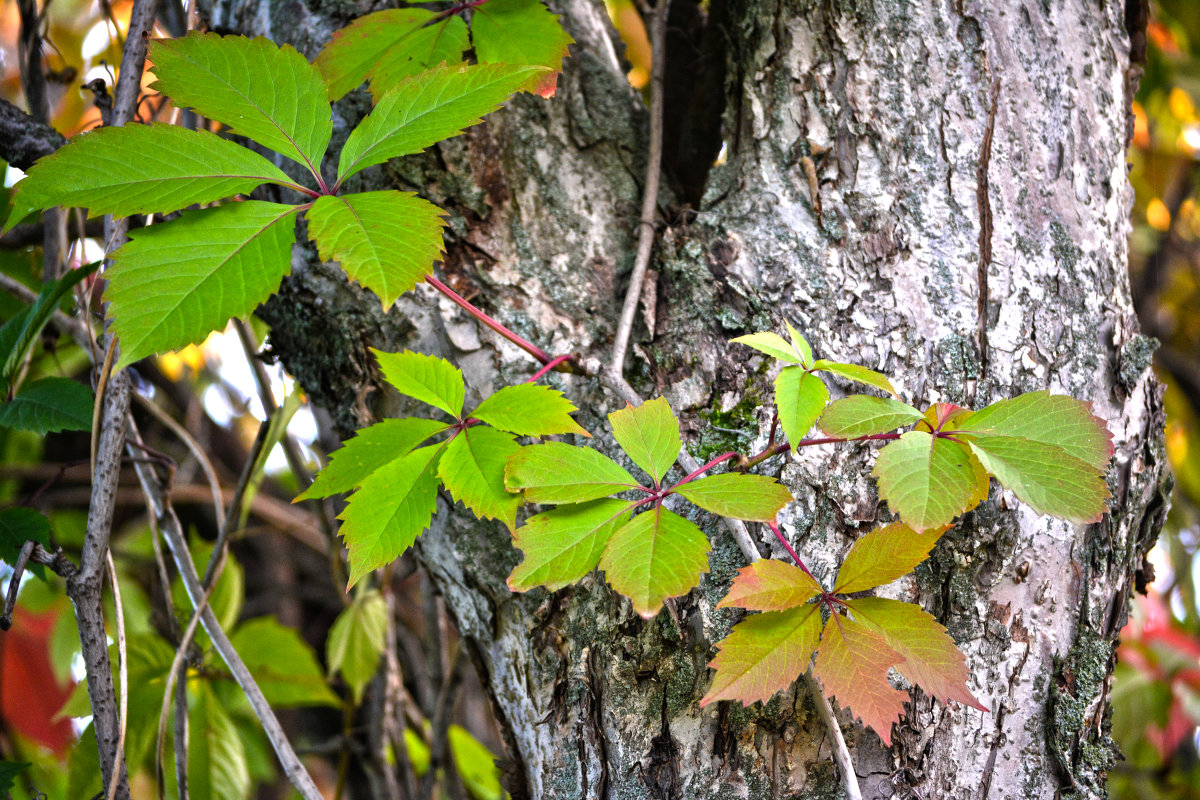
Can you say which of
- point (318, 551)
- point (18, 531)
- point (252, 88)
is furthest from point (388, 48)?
point (318, 551)

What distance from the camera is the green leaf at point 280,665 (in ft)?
4.41

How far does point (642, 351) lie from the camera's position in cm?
81

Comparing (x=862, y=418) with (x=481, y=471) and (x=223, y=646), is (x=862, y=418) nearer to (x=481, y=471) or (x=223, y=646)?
(x=481, y=471)

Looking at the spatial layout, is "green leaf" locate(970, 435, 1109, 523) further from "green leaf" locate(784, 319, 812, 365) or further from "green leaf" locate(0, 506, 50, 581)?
"green leaf" locate(0, 506, 50, 581)

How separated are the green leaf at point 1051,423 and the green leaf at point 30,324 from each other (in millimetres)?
900

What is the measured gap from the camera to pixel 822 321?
0.77 metres

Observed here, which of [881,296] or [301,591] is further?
[301,591]

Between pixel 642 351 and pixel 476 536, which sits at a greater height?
pixel 642 351

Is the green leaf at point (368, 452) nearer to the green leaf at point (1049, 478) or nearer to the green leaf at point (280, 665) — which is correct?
the green leaf at point (1049, 478)

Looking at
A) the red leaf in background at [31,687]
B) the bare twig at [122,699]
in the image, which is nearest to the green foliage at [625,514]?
the bare twig at [122,699]

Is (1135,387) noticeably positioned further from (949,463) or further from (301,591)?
(301,591)

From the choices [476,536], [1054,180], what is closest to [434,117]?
[476,536]

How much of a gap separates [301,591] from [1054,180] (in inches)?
81.7

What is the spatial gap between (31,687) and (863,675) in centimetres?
225
